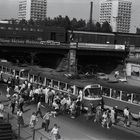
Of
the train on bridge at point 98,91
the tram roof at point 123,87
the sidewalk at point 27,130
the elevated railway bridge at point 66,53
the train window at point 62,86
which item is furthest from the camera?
the elevated railway bridge at point 66,53

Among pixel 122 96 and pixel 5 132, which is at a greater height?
pixel 122 96

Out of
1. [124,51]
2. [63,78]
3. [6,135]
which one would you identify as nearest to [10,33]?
[124,51]

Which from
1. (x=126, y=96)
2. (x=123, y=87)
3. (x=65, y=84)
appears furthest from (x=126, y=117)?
(x=65, y=84)

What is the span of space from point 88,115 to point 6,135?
7991 mm

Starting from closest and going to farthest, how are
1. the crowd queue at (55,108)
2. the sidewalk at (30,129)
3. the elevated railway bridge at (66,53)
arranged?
the sidewalk at (30,129)
the crowd queue at (55,108)
the elevated railway bridge at (66,53)

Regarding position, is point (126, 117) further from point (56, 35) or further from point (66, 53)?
point (56, 35)

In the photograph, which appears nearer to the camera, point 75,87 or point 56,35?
point 75,87

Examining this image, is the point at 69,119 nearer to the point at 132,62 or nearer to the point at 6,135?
the point at 6,135

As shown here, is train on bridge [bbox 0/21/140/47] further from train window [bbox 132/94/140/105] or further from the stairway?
the stairway

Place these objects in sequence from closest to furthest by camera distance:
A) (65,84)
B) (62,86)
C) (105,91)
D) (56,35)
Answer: (105,91) → (65,84) → (62,86) → (56,35)

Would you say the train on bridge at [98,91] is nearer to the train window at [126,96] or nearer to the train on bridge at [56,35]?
the train window at [126,96]

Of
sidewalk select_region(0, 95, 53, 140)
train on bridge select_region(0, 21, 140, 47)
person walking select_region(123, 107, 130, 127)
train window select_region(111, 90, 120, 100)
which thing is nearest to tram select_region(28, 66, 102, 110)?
train window select_region(111, 90, 120, 100)

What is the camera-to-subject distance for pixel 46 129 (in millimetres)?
21500

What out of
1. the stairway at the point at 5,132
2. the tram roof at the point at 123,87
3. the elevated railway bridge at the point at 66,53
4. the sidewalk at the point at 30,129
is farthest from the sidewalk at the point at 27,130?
the elevated railway bridge at the point at 66,53
